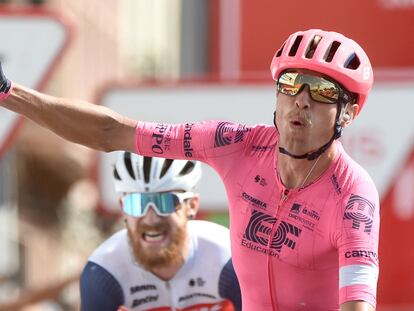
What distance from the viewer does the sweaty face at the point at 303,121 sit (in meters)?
5.24

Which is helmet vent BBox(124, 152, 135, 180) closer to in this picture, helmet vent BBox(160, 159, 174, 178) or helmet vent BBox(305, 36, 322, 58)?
helmet vent BBox(160, 159, 174, 178)

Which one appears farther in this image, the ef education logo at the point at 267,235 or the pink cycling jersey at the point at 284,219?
the ef education logo at the point at 267,235

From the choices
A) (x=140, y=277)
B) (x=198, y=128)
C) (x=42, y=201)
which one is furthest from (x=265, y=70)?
(x=42, y=201)

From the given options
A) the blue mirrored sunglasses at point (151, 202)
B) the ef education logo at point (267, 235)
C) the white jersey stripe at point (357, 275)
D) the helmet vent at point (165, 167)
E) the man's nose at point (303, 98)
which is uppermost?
the helmet vent at point (165, 167)

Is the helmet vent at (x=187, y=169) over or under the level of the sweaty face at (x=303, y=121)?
over

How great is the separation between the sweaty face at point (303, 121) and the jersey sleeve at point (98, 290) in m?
1.55

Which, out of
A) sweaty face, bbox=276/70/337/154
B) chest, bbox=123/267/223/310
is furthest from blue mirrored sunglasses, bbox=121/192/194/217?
sweaty face, bbox=276/70/337/154

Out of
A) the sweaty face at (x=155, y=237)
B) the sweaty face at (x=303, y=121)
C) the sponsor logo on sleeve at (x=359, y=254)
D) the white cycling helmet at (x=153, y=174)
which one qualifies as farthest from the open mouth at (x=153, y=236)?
the sponsor logo on sleeve at (x=359, y=254)

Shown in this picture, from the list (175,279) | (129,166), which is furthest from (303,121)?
(175,279)

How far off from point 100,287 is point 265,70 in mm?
5335

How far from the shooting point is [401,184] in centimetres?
Result: 1237

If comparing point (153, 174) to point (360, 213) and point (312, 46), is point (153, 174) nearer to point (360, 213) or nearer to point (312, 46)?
point (312, 46)

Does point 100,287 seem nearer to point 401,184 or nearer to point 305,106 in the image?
point 305,106

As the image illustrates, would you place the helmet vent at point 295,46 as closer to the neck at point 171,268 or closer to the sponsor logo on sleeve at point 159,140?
the sponsor logo on sleeve at point 159,140
